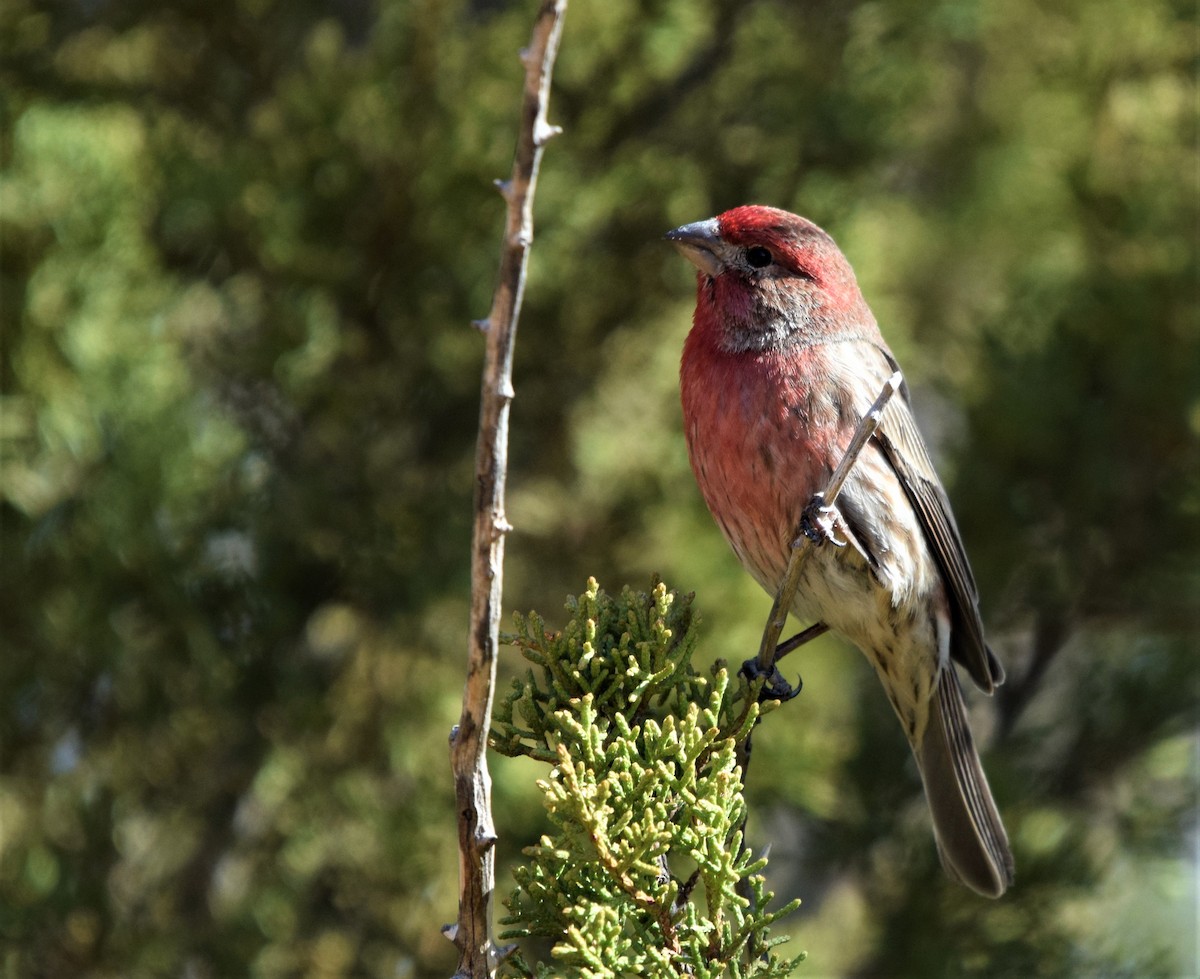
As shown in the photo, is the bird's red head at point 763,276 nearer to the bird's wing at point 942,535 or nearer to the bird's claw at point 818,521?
the bird's wing at point 942,535

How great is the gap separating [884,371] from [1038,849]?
1.78 m

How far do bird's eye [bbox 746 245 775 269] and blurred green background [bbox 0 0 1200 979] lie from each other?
33.3 inches

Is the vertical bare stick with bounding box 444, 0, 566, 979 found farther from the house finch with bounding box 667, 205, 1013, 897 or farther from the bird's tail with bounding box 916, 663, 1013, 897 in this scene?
the bird's tail with bounding box 916, 663, 1013, 897

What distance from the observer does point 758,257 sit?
3705 millimetres

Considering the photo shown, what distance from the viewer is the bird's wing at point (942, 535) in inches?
150

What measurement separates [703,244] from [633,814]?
189 cm

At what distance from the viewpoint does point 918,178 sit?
619cm

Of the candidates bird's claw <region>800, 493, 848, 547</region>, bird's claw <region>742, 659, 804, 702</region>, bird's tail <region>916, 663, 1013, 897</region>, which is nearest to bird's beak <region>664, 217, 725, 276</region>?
bird's claw <region>800, 493, 848, 547</region>

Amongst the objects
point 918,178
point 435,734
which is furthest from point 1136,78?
point 435,734

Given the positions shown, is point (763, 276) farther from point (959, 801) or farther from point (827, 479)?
point (959, 801)

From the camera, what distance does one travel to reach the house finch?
11.1ft

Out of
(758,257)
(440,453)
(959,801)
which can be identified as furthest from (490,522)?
(440,453)

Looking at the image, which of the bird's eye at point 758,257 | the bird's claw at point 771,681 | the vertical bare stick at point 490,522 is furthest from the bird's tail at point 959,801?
the vertical bare stick at point 490,522

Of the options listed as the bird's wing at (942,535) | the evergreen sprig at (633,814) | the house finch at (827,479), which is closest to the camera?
the evergreen sprig at (633,814)
